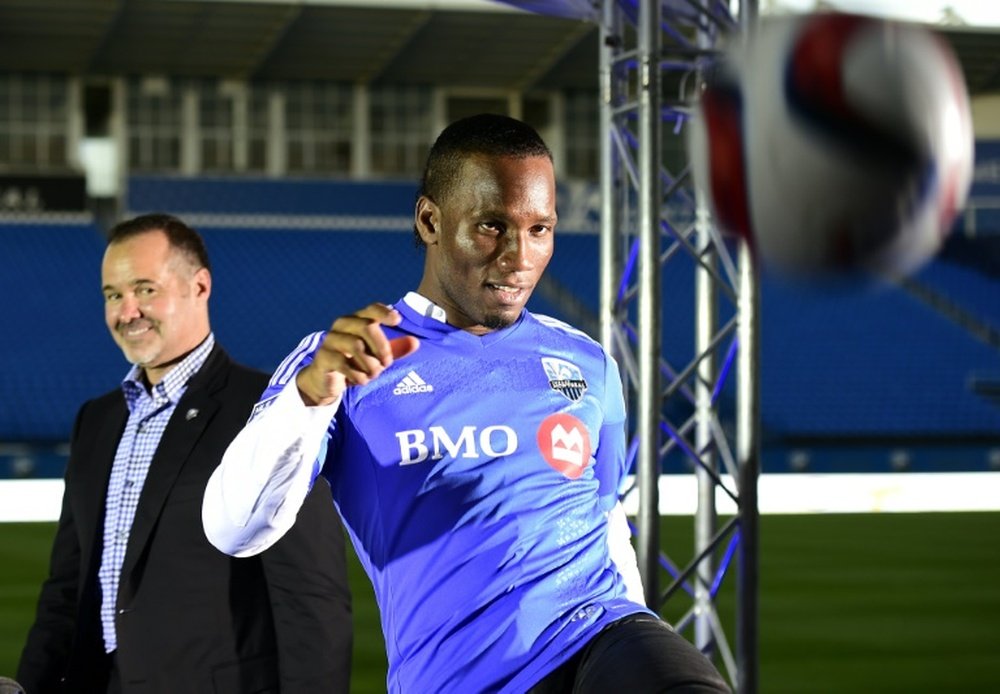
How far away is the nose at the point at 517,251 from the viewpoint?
101 inches

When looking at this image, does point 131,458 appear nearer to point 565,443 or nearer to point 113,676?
point 113,676

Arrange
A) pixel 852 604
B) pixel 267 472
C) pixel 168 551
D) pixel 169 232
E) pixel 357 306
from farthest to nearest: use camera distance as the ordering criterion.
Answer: pixel 357 306 < pixel 852 604 < pixel 169 232 < pixel 168 551 < pixel 267 472

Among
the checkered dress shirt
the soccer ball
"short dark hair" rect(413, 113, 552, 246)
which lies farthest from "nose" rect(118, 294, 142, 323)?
the soccer ball

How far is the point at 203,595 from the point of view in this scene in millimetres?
3180

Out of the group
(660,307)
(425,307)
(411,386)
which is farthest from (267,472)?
(660,307)

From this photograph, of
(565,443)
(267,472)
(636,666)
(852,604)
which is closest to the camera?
(636,666)

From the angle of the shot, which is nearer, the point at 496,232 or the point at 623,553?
the point at 496,232

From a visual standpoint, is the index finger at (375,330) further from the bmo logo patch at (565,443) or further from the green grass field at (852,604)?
the green grass field at (852,604)

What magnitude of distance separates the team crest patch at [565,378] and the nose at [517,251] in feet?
0.84

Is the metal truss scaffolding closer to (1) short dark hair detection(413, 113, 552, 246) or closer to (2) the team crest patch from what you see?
(2) the team crest patch

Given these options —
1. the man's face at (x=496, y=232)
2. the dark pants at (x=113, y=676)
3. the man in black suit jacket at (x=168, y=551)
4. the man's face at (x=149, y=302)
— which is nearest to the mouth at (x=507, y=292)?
the man's face at (x=496, y=232)

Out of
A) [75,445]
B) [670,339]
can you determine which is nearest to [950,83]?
[75,445]

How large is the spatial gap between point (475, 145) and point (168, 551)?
3.79 ft

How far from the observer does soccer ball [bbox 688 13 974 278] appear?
2.41 metres
